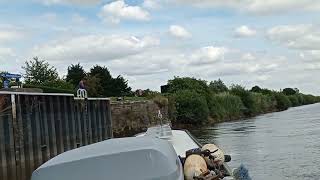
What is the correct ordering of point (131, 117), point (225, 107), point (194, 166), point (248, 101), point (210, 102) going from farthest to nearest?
point (248, 101) → point (225, 107) → point (210, 102) → point (131, 117) → point (194, 166)

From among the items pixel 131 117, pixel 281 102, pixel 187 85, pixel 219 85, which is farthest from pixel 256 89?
pixel 131 117

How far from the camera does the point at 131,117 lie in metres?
46.6

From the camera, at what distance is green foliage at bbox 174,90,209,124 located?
6238cm

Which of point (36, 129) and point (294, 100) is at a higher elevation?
point (294, 100)

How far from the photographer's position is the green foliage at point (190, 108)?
62.4 m

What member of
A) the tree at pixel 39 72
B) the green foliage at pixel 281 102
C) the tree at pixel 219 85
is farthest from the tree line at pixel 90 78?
the green foliage at pixel 281 102

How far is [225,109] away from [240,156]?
48.6 meters

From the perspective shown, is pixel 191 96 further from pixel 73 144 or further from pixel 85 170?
pixel 85 170

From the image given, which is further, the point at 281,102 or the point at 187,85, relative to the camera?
the point at 281,102

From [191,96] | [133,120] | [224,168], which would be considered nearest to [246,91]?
[191,96]

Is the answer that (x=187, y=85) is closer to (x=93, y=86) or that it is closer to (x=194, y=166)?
(x=93, y=86)

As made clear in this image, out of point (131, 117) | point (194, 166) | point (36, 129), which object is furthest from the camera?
point (131, 117)

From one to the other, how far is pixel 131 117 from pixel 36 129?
2672 cm

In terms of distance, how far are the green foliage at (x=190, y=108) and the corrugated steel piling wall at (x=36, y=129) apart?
3559cm
